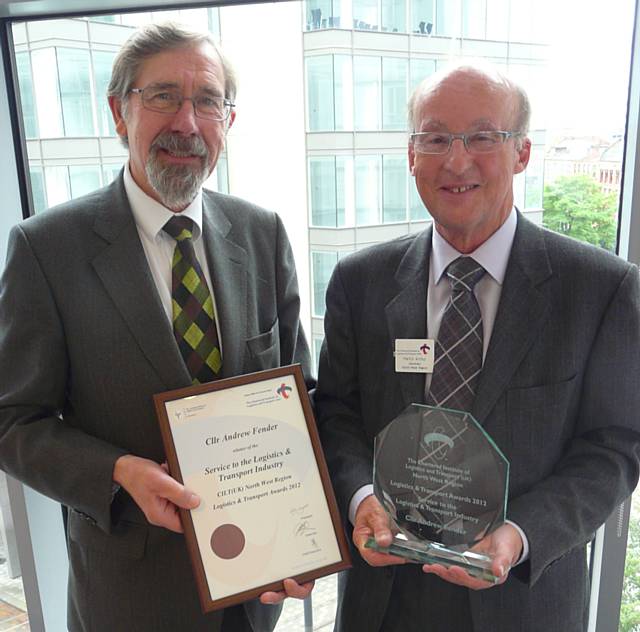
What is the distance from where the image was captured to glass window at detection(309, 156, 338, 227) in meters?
A: 2.51

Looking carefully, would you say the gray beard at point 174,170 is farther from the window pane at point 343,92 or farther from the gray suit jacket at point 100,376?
the window pane at point 343,92

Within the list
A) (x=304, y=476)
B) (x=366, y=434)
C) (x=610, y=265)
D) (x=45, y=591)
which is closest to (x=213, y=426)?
(x=304, y=476)

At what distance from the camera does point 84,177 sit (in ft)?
9.18

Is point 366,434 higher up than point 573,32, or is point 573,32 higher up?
point 573,32

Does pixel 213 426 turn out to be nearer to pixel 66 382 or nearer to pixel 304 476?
pixel 304 476

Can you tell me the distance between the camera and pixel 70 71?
2.69 m

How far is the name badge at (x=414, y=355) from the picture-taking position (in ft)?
5.33

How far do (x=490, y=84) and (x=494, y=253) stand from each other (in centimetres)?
42

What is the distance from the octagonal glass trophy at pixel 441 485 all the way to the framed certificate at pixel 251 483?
211 mm

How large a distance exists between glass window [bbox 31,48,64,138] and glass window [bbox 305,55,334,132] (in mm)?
1103

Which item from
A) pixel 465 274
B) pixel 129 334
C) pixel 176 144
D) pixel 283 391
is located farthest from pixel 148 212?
pixel 465 274

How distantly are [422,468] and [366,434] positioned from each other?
404mm

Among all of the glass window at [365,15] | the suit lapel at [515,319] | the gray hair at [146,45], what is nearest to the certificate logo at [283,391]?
the suit lapel at [515,319]
